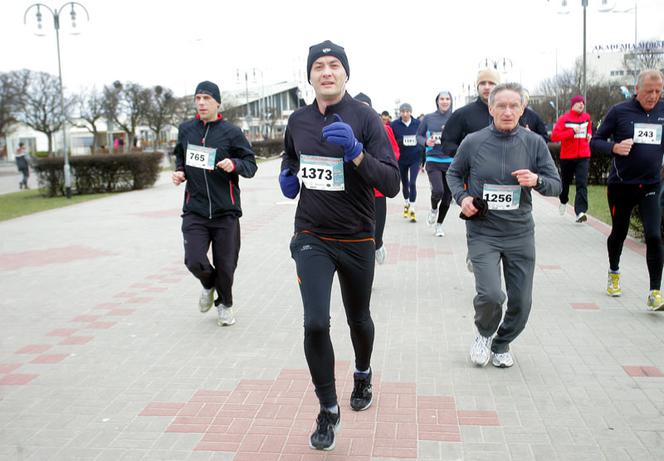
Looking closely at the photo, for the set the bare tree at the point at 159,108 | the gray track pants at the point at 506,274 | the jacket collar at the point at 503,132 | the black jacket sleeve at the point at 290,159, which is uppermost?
the bare tree at the point at 159,108

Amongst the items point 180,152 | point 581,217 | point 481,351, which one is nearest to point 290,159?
point 481,351

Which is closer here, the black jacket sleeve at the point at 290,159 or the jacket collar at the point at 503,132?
the black jacket sleeve at the point at 290,159

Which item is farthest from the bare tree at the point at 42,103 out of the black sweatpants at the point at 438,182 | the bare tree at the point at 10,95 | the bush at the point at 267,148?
the black sweatpants at the point at 438,182

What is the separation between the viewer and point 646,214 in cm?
621

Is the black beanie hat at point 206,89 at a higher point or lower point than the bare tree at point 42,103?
lower

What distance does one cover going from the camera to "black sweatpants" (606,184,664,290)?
6.14m

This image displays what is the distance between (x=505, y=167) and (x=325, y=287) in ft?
5.57

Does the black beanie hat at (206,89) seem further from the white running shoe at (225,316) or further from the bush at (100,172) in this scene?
the bush at (100,172)

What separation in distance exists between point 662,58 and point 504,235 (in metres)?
42.8

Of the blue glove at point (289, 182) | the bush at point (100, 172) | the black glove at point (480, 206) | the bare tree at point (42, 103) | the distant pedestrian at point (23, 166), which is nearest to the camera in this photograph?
the blue glove at point (289, 182)

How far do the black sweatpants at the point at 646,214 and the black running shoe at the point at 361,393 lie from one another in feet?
10.8

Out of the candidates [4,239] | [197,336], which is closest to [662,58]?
[4,239]

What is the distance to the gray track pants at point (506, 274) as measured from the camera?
4707 millimetres

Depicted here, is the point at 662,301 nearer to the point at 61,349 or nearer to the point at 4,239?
the point at 61,349
